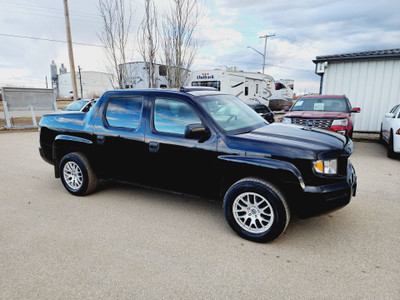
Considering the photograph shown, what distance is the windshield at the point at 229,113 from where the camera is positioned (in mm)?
3648

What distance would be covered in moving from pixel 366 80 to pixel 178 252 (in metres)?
11.5

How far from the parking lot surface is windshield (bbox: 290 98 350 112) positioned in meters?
4.20

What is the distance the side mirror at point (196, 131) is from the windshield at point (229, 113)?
230mm

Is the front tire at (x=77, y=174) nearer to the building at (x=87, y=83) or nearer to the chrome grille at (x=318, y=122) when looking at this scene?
the chrome grille at (x=318, y=122)

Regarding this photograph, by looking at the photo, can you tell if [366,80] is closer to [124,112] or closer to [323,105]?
[323,105]

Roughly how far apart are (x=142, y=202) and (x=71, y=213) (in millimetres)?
1045

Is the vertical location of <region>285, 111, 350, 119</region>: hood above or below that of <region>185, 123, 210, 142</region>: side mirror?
below

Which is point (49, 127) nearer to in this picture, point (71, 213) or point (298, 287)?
point (71, 213)

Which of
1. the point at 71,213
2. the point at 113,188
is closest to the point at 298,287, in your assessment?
the point at 71,213

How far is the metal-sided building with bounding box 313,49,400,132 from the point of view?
10805 mm

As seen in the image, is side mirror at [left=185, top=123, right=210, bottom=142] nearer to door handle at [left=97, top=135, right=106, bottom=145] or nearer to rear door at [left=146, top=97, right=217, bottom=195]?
rear door at [left=146, top=97, right=217, bottom=195]

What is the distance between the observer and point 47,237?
336 cm

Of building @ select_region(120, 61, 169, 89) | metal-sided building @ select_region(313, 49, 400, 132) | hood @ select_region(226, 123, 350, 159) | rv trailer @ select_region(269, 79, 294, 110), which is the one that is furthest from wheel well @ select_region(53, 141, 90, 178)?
rv trailer @ select_region(269, 79, 294, 110)

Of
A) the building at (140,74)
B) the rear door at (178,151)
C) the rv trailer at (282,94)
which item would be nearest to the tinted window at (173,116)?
the rear door at (178,151)
